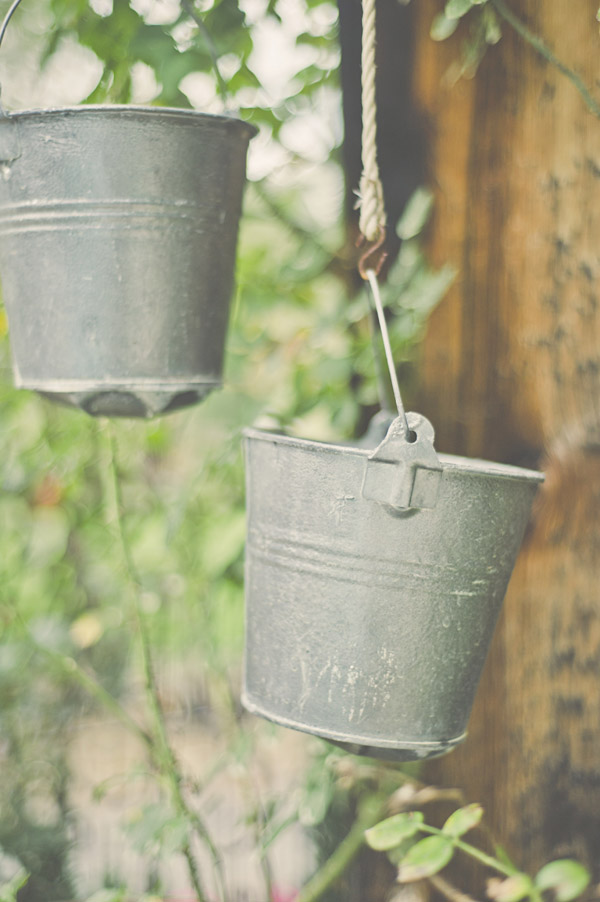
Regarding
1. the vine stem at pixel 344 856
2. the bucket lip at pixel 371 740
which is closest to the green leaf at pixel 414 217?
the bucket lip at pixel 371 740

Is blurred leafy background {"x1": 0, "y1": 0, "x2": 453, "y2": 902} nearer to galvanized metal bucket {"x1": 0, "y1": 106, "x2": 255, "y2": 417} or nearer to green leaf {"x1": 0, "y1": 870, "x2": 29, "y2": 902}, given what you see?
green leaf {"x1": 0, "y1": 870, "x2": 29, "y2": 902}

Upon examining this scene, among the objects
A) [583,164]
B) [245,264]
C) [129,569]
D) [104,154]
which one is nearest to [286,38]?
[245,264]

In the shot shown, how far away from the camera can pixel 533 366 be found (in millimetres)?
1463

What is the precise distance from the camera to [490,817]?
5.00 ft

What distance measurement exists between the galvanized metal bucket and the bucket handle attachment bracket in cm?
37

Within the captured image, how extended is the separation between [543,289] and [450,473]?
0.68 meters

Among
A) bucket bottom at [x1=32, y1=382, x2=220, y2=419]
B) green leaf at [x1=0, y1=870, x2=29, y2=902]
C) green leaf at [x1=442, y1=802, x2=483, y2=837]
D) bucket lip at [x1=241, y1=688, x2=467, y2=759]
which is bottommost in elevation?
green leaf at [x1=0, y1=870, x2=29, y2=902]

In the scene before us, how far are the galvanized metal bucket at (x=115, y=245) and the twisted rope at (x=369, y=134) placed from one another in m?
0.23

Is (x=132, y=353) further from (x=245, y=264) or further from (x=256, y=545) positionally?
(x=245, y=264)

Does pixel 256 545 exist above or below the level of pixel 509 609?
above

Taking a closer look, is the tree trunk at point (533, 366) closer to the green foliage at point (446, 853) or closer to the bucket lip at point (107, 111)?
the green foliage at point (446, 853)

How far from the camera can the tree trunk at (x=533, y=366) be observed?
1.40m

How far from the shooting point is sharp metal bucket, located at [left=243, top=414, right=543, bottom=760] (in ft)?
3.01

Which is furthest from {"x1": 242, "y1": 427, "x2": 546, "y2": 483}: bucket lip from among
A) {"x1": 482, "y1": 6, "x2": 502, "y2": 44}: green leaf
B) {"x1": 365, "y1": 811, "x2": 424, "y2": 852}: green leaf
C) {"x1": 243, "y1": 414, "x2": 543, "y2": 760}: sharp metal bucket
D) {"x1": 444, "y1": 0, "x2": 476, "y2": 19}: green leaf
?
{"x1": 482, "y1": 6, "x2": 502, "y2": 44}: green leaf
